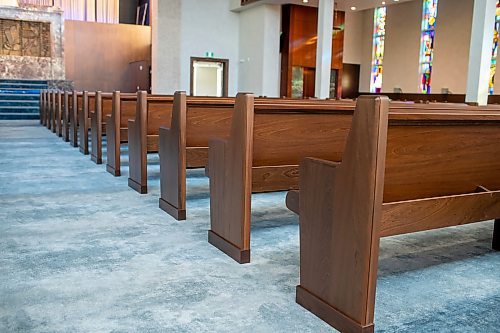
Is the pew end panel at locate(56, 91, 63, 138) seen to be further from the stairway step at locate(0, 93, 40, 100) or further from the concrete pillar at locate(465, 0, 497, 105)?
the concrete pillar at locate(465, 0, 497, 105)

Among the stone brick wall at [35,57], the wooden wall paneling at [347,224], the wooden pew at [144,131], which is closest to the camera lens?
the wooden wall paneling at [347,224]

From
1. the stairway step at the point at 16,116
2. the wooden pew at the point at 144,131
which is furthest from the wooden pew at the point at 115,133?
the stairway step at the point at 16,116

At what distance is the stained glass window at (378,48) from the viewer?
14.6 m

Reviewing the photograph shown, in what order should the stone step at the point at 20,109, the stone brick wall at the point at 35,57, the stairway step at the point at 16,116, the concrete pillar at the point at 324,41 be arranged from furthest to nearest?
the stone brick wall at the point at 35,57 → the stone step at the point at 20,109 → the stairway step at the point at 16,116 → the concrete pillar at the point at 324,41

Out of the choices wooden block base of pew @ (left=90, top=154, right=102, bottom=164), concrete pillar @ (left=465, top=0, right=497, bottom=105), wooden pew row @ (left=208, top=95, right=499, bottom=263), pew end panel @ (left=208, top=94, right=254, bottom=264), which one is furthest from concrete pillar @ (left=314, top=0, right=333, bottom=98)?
pew end panel @ (left=208, top=94, right=254, bottom=264)

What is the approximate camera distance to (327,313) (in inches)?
59.1

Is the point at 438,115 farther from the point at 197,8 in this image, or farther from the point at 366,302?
the point at 197,8

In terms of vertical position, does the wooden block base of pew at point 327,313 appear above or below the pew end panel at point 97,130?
below

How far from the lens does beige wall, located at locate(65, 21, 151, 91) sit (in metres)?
14.9

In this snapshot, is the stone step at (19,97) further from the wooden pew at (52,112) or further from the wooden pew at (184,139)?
the wooden pew at (184,139)

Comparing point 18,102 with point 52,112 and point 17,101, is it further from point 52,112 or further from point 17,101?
point 52,112

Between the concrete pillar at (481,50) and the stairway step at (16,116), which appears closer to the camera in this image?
the concrete pillar at (481,50)

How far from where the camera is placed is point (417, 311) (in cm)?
159

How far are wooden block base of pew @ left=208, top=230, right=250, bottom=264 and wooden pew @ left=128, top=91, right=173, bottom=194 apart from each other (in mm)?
1212
